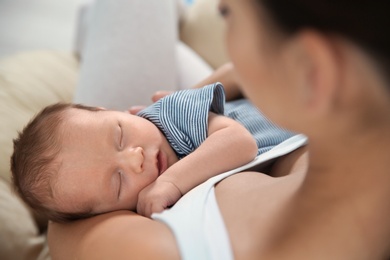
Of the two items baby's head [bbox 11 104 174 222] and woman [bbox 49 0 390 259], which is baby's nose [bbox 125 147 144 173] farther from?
woman [bbox 49 0 390 259]

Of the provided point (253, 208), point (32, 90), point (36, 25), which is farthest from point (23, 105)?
point (36, 25)

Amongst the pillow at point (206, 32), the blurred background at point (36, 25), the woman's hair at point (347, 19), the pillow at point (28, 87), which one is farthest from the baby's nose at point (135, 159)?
the blurred background at point (36, 25)

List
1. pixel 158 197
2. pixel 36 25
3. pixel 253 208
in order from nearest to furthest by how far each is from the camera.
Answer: pixel 253 208, pixel 158 197, pixel 36 25

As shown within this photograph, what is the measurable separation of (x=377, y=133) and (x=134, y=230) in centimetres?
47

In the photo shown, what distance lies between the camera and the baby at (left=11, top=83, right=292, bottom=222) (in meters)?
1.11

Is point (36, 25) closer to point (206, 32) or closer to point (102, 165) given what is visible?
point (206, 32)

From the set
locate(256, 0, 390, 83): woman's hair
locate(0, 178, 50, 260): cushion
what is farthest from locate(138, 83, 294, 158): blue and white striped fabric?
locate(256, 0, 390, 83): woman's hair

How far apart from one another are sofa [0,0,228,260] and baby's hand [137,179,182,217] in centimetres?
36

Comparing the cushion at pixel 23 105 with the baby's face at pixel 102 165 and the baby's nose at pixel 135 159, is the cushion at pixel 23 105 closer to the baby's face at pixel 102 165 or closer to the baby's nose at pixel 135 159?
the baby's face at pixel 102 165

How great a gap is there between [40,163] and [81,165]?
0.09 metres

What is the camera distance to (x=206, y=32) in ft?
6.91

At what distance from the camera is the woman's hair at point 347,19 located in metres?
→ 0.54

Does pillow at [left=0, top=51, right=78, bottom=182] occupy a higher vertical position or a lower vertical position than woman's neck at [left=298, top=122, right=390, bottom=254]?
lower

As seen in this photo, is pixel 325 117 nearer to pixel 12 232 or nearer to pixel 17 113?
pixel 12 232
